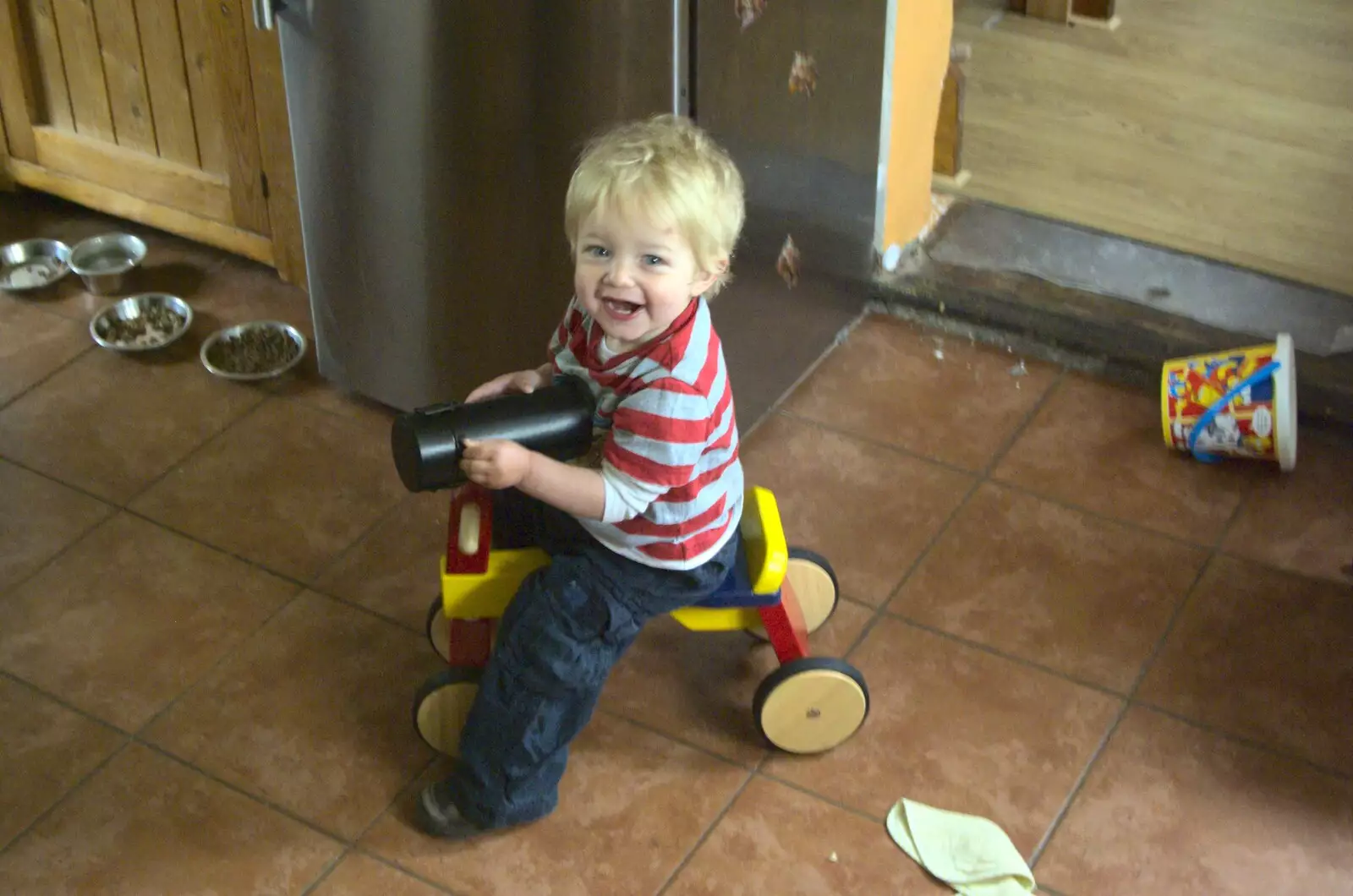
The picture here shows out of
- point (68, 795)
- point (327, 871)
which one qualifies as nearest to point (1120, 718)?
point (327, 871)

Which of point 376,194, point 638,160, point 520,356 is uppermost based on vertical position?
point 638,160

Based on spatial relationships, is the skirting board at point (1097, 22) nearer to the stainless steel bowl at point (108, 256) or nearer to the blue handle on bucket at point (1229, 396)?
the blue handle on bucket at point (1229, 396)

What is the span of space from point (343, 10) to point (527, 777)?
102cm

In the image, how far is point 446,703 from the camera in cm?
166

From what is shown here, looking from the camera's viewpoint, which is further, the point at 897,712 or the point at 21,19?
the point at 21,19

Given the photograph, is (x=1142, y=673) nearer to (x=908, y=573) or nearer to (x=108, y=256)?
(x=908, y=573)

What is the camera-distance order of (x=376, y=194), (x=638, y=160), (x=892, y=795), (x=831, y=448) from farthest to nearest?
(x=831, y=448)
(x=376, y=194)
(x=892, y=795)
(x=638, y=160)

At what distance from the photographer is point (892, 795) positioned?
1667mm

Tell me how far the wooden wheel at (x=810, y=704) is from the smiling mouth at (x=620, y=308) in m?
0.47

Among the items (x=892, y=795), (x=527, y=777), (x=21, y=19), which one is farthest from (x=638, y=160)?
(x=21, y=19)

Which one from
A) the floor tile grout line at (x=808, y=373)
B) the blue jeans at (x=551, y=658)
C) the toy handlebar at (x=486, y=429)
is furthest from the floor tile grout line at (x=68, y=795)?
the floor tile grout line at (x=808, y=373)

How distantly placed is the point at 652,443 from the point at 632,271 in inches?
6.9

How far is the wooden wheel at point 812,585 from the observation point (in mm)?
1797

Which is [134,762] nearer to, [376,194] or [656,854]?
[656,854]
